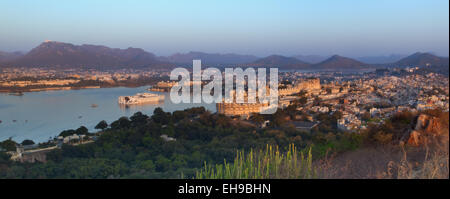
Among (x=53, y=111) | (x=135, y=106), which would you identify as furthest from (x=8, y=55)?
(x=135, y=106)

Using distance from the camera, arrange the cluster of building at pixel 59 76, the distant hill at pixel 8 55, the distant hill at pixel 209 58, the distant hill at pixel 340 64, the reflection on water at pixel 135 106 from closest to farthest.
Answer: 1. the distant hill at pixel 8 55
2. the cluster of building at pixel 59 76
3. the reflection on water at pixel 135 106
4. the distant hill at pixel 209 58
5. the distant hill at pixel 340 64

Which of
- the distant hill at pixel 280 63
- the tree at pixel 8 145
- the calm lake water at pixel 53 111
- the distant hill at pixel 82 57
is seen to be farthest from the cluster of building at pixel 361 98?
the tree at pixel 8 145

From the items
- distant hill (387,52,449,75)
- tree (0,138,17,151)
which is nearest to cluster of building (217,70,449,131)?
distant hill (387,52,449,75)

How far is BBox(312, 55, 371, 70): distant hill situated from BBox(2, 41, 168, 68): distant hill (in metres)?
6.65

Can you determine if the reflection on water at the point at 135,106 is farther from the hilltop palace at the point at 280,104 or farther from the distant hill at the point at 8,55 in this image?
the distant hill at the point at 8,55

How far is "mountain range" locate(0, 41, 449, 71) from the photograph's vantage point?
7.37 metres

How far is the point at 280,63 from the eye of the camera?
1181cm

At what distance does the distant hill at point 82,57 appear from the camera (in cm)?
769

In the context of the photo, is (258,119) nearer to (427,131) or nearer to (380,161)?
(427,131)

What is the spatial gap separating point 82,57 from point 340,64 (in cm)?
907

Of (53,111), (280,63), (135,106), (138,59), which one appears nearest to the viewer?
(53,111)

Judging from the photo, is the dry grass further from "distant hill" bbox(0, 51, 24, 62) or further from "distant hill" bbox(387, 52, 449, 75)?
"distant hill" bbox(0, 51, 24, 62)
